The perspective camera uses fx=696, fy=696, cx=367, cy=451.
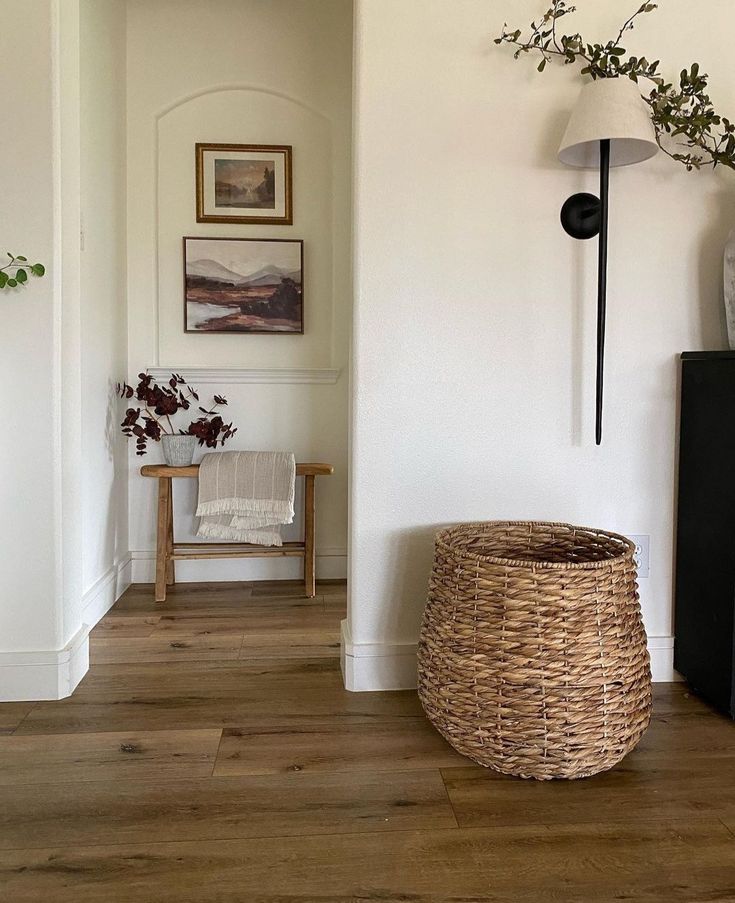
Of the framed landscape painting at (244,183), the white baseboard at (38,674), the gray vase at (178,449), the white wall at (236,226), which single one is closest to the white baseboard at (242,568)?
the white wall at (236,226)

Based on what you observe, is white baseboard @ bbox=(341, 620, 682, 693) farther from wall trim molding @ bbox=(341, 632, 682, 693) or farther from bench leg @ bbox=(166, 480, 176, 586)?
bench leg @ bbox=(166, 480, 176, 586)

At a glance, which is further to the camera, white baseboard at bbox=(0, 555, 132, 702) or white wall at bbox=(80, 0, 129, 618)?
white wall at bbox=(80, 0, 129, 618)

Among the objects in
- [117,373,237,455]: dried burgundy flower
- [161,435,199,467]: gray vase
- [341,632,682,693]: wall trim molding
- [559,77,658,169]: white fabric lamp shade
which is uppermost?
[559,77,658,169]: white fabric lamp shade

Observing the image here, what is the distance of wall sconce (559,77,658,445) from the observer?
5.22ft

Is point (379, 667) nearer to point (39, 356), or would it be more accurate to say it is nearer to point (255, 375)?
point (39, 356)

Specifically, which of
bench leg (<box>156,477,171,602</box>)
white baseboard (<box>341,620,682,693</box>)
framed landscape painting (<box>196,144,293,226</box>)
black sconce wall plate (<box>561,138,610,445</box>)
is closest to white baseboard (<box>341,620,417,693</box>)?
white baseboard (<box>341,620,682,693</box>)

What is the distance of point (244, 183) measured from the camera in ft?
9.52

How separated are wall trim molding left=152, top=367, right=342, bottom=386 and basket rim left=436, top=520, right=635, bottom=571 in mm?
1309

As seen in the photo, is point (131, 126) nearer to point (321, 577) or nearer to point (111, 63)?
point (111, 63)

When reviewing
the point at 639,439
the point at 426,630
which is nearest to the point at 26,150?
the point at 426,630

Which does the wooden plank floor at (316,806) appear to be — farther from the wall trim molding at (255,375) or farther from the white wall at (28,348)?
the wall trim molding at (255,375)

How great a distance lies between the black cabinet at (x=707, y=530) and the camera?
1656 millimetres

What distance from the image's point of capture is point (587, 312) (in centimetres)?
184

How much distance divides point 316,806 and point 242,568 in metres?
1.73
